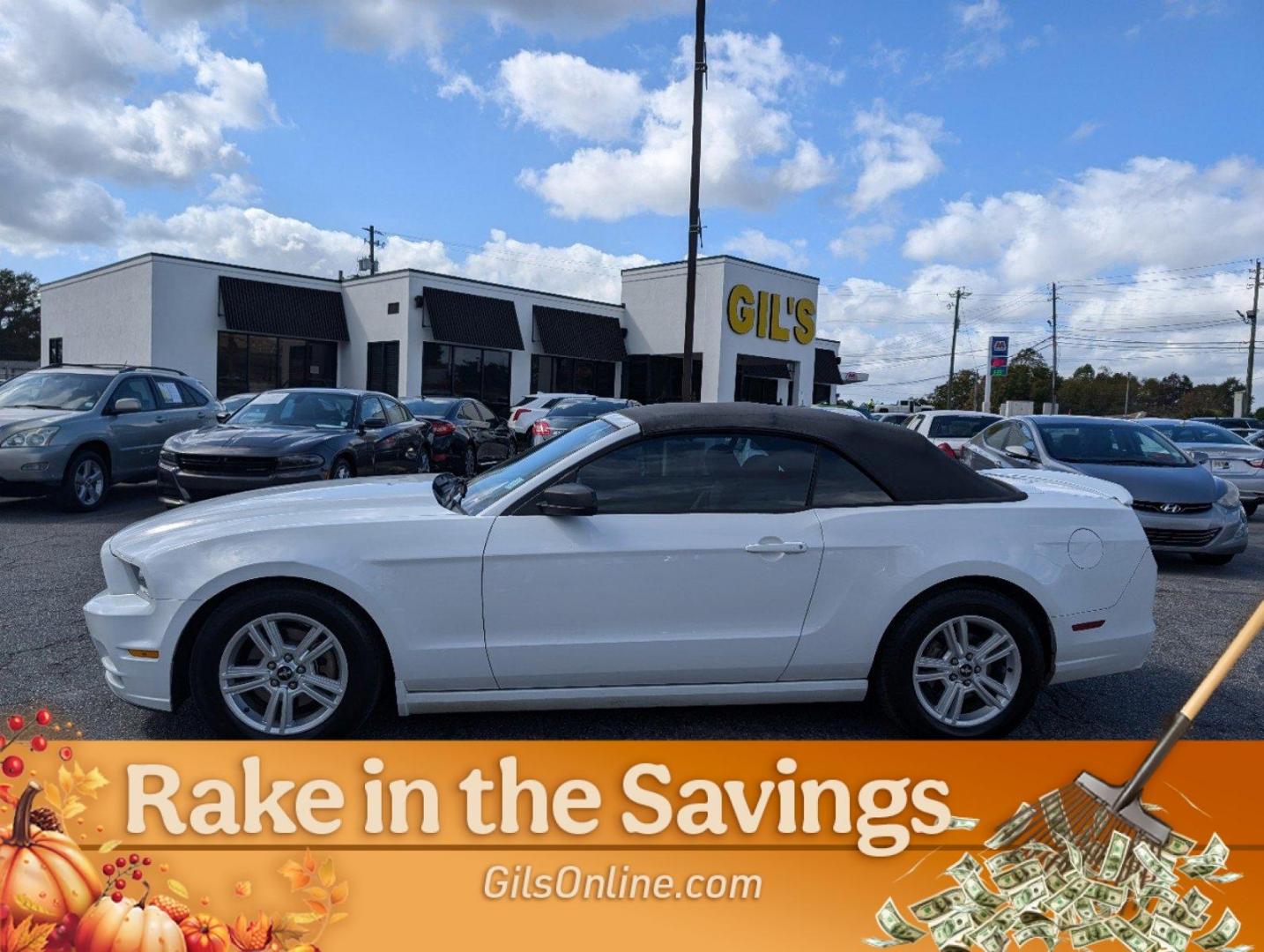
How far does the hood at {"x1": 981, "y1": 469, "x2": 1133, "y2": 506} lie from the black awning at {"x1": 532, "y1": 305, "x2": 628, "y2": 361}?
87.4 ft

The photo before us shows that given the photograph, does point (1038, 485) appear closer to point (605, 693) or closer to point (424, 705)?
point (605, 693)

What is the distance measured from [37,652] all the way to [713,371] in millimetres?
26016

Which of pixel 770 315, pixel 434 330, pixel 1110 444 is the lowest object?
pixel 1110 444

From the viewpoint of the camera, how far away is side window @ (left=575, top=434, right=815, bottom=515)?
3.63 metres

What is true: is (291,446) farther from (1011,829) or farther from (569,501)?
(1011,829)

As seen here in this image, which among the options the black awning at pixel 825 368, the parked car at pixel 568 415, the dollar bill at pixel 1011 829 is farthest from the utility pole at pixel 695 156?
the black awning at pixel 825 368

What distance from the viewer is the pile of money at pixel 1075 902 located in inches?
94.3

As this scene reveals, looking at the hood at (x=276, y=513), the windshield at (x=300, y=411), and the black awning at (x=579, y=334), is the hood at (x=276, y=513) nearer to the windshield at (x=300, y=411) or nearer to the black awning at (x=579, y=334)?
the windshield at (x=300, y=411)

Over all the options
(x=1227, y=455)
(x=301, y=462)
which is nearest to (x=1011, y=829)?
(x=301, y=462)

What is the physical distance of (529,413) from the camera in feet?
67.1

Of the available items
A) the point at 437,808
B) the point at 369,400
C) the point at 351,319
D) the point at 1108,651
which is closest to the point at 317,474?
the point at 369,400

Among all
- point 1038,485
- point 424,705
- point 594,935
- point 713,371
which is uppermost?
point 713,371

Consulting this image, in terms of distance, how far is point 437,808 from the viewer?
9.27 feet

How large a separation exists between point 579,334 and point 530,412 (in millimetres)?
11455
